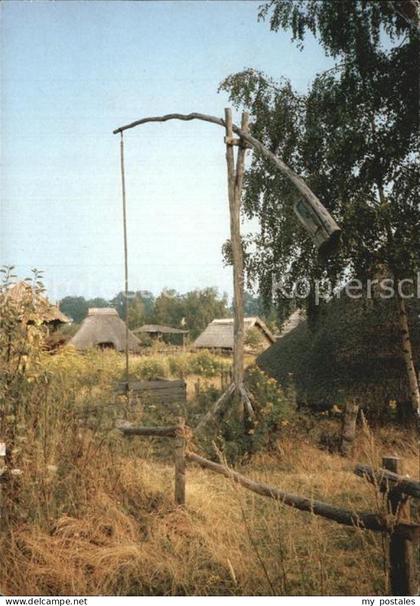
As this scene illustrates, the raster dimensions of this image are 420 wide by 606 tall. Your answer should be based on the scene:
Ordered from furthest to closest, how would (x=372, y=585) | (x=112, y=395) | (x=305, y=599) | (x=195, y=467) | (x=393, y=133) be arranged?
(x=112, y=395) → (x=393, y=133) → (x=195, y=467) → (x=372, y=585) → (x=305, y=599)

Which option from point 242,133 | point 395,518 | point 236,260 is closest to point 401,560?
point 395,518

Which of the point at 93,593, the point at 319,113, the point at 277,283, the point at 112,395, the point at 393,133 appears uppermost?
the point at 319,113

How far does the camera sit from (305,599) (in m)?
2.55

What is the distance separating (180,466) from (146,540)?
2.62 ft

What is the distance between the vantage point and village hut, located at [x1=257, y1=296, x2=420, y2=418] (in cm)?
809

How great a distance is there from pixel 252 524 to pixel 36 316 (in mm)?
2143

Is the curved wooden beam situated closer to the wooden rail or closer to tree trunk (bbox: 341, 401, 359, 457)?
tree trunk (bbox: 341, 401, 359, 457)

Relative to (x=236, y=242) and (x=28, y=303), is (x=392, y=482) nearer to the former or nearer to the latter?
(x=28, y=303)

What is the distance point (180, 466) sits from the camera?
4.34 metres

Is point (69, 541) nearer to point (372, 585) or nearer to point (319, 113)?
point (372, 585)

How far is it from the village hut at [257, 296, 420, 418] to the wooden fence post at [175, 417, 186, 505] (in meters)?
3.69

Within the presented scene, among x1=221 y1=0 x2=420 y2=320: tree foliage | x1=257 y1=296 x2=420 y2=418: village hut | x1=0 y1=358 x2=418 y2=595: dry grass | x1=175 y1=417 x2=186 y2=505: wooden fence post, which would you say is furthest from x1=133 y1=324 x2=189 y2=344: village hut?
x1=0 y1=358 x2=418 y2=595: dry grass

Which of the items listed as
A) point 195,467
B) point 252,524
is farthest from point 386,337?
point 252,524

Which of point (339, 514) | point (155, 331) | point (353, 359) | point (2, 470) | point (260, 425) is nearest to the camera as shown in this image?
point (339, 514)
